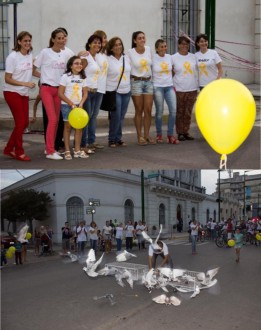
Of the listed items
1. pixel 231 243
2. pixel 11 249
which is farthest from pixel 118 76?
pixel 11 249

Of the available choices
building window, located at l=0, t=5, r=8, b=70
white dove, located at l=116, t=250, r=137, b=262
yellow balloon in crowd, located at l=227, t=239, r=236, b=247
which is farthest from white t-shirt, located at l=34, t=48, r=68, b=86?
building window, located at l=0, t=5, r=8, b=70

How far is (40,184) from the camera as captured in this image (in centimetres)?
315

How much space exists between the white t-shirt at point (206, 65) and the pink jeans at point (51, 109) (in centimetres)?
162

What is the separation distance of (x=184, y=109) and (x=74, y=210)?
264 centimetres

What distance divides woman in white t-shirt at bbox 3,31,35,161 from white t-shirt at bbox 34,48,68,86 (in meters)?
0.10

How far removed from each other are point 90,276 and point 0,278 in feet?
1.83

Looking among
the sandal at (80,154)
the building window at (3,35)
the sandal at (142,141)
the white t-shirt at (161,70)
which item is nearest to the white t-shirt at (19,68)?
the sandal at (80,154)

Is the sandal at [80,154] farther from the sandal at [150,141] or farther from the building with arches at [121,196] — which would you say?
the building with arches at [121,196]

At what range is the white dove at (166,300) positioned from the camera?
3.14 meters

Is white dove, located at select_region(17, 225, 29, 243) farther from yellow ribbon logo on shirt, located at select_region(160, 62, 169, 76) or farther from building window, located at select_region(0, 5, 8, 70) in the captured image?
building window, located at select_region(0, 5, 8, 70)

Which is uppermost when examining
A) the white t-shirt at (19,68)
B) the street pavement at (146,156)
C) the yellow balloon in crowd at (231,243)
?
the white t-shirt at (19,68)

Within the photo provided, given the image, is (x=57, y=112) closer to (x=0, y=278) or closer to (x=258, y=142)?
(x=0, y=278)

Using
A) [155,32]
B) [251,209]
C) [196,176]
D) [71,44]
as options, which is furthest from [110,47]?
[155,32]

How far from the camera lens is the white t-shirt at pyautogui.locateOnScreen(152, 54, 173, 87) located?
5.01m
